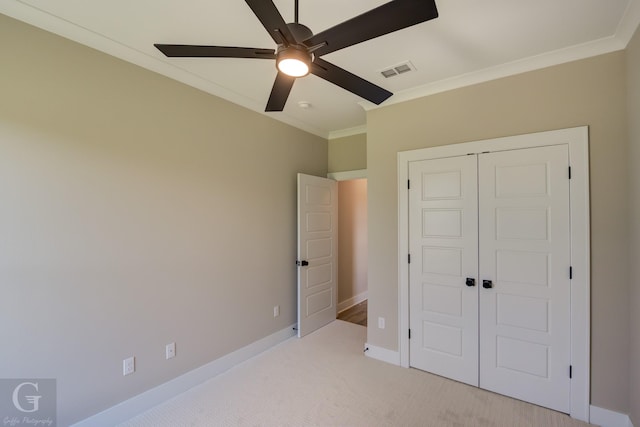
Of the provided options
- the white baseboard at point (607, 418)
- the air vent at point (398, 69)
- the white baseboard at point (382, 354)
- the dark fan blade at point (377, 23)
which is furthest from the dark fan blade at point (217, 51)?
the white baseboard at point (607, 418)

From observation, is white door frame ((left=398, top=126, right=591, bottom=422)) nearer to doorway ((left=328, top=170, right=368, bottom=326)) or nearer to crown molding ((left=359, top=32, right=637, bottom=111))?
crown molding ((left=359, top=32, right=637, bottom=111))

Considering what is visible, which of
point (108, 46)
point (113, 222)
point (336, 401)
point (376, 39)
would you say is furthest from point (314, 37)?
point (336, 401)

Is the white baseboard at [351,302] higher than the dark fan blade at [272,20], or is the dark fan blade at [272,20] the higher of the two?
the dark fan blade at [272,20]

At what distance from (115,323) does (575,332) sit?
3362 mm

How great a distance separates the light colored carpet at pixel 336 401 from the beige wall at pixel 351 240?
1.86 m

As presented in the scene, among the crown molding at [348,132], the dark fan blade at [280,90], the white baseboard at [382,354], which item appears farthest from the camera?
the crown molding at [348,132]

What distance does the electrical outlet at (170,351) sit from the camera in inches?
93.8

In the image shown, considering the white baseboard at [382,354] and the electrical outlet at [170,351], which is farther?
the white baseboard at [382,354]

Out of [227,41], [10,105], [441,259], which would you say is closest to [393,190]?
[441,259]

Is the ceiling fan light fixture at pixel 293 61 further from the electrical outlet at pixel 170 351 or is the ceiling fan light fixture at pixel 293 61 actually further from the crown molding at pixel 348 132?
the crown molding at pixel 348 132

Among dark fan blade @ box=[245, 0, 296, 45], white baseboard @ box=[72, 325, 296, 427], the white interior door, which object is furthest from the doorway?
dark fan blade @ box=[245, 0, 296, 45]

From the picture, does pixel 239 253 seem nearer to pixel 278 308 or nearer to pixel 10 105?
pixel 278 308

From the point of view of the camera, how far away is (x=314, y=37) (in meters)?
1.30

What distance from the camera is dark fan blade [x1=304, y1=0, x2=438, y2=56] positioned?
1.11 meters
